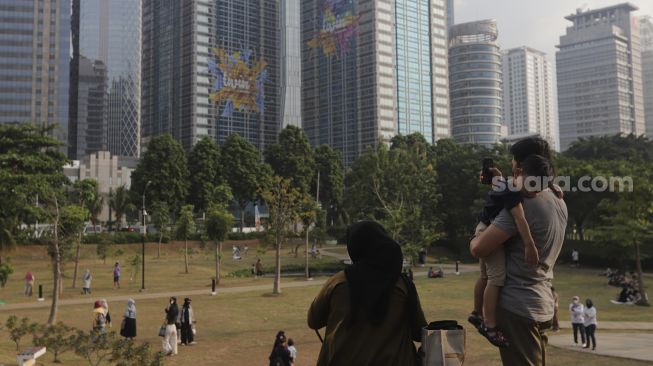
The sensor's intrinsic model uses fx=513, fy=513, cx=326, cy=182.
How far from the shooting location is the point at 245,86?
372ft

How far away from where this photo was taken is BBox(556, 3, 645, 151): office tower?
16388cm

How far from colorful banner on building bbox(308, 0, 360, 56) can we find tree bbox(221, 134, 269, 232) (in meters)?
61.5

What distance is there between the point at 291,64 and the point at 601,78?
106353mm

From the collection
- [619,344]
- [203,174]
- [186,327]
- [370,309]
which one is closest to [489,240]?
[370,309]

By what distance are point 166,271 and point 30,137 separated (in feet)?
48.8

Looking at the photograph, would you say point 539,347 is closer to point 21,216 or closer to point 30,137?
point 21,216

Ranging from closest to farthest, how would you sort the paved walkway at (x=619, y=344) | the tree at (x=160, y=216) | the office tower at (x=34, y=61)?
1. the paved walkway at (x=619, y=344)
2. the tree at (x=160, y=216)
3. the office tower at (x=34, y=61)

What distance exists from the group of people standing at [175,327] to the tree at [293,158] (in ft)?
164

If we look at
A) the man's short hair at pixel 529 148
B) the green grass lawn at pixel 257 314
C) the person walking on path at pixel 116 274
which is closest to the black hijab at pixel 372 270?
the man's short hair at pixel 529 148

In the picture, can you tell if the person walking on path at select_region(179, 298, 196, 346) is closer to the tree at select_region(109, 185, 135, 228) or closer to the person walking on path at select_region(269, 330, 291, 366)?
the person walking on path at select_region(269, 330, 291, 366)

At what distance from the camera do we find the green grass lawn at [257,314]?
14070mm

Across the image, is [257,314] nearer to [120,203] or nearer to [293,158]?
[293,158]

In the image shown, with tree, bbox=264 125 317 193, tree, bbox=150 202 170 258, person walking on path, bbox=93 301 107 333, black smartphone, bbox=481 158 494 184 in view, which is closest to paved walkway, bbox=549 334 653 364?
black smartphone, bbox=481 158 494 184

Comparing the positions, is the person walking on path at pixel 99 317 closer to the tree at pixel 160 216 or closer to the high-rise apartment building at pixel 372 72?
the tree at pixel 160 216
